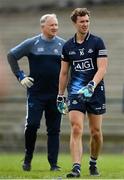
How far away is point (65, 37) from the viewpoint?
101 feet

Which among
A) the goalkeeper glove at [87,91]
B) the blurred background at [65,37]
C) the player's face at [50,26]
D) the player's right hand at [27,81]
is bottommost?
the blurred background at [65,37]

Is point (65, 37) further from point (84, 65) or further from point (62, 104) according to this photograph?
point (84, 65)

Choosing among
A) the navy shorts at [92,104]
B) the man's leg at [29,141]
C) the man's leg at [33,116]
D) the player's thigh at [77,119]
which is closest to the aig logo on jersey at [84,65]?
the navy shorts at [92,104]

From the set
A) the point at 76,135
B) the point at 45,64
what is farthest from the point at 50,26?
the point at 76,135

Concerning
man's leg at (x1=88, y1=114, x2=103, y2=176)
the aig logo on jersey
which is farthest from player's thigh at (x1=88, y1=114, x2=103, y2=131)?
the aig logo on jersey

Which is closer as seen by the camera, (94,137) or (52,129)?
(94,137)

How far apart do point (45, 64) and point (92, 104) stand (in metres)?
1.40

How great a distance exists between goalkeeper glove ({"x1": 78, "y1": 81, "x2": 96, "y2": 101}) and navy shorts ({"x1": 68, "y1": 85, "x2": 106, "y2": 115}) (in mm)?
136

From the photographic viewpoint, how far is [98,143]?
40.0 feet

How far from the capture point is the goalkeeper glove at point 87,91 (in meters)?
11.5

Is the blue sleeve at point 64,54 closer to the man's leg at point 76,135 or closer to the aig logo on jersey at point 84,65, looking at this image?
the aig logo on jersey at point 84,65

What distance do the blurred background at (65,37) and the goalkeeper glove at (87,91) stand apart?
42.0ft

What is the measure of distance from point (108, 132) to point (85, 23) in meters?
14.1

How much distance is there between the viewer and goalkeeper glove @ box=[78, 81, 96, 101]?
37.9 ft
